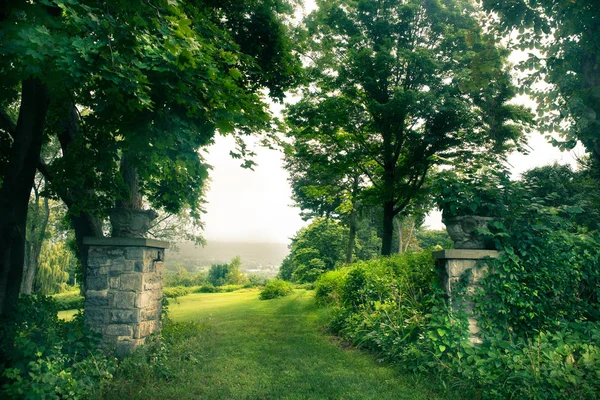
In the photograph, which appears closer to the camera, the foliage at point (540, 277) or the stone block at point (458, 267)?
the foliage at point (540, 277)

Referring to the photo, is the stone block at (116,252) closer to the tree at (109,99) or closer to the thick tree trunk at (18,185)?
the tree at (109,99)

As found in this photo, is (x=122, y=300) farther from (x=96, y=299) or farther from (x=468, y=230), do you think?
(x=468, y=230)

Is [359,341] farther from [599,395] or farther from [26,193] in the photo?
[26,193]

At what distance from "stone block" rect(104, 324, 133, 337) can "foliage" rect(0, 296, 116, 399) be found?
0.64 feet

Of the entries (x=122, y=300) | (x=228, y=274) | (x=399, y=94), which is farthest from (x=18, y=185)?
(x=228, y=274)

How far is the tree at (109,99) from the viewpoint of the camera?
10.4 feet

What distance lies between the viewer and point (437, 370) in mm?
4309

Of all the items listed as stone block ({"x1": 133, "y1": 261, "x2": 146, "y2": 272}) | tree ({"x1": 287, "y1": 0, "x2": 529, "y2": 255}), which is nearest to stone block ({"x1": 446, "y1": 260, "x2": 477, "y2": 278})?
stone block ({"x1": 133, "y1": 261, "x2": 146, "y2": 272})

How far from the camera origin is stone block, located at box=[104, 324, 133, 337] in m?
5.07

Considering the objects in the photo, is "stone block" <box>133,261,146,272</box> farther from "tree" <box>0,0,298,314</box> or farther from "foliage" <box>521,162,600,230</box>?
"foliage" <box>521,162,600,230</box>

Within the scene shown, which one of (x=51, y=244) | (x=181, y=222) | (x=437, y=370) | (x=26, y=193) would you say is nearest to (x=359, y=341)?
(x=437, y=370)


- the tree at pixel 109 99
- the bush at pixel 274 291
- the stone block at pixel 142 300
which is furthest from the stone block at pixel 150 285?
the bush at pixel 274 291

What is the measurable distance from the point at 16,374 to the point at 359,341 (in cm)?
491

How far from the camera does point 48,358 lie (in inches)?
151
